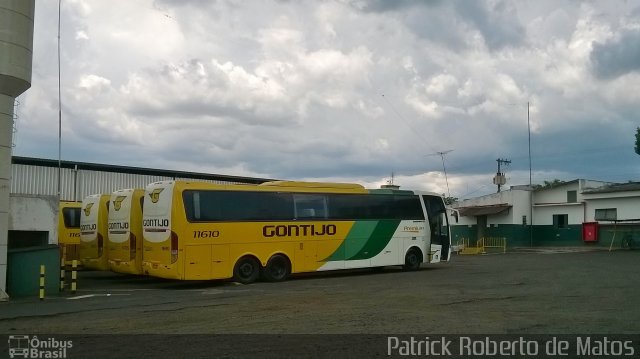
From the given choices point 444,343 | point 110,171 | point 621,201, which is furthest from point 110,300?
A: point 621,201

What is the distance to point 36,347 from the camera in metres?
8.56

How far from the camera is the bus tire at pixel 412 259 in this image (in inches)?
906

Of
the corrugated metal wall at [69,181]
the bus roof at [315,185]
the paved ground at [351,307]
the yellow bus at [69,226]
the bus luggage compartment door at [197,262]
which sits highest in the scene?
the corrugated metal wall at [69,181]

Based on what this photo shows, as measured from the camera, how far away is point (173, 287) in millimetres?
18375

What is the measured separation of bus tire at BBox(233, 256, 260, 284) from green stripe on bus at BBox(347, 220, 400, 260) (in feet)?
12.2

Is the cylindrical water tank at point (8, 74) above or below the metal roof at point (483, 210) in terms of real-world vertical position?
above

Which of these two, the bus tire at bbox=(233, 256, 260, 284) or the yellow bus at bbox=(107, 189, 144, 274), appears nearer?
the bus tire at bbox=(233, 256, 260, 284)

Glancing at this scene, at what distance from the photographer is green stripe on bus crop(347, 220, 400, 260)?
21.6 meters

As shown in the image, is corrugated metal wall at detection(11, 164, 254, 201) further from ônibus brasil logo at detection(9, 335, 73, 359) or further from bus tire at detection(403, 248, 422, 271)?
ônibus brasil logo at detection(9, 335, 73, 359)

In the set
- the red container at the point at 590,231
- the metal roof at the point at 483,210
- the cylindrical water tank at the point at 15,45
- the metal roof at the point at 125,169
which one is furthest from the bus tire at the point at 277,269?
the metal roof at the point at 483,210

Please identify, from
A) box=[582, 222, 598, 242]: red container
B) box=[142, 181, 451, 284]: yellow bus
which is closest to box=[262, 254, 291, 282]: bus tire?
box=[142, 181, 451, 284]: yellow bus

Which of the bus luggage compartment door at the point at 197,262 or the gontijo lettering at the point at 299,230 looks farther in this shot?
the gontijo lettering at the point at 299,230

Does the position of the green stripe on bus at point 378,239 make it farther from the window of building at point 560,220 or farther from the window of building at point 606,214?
the window of building at point 560,220

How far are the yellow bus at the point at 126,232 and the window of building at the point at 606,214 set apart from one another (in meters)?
32.7
